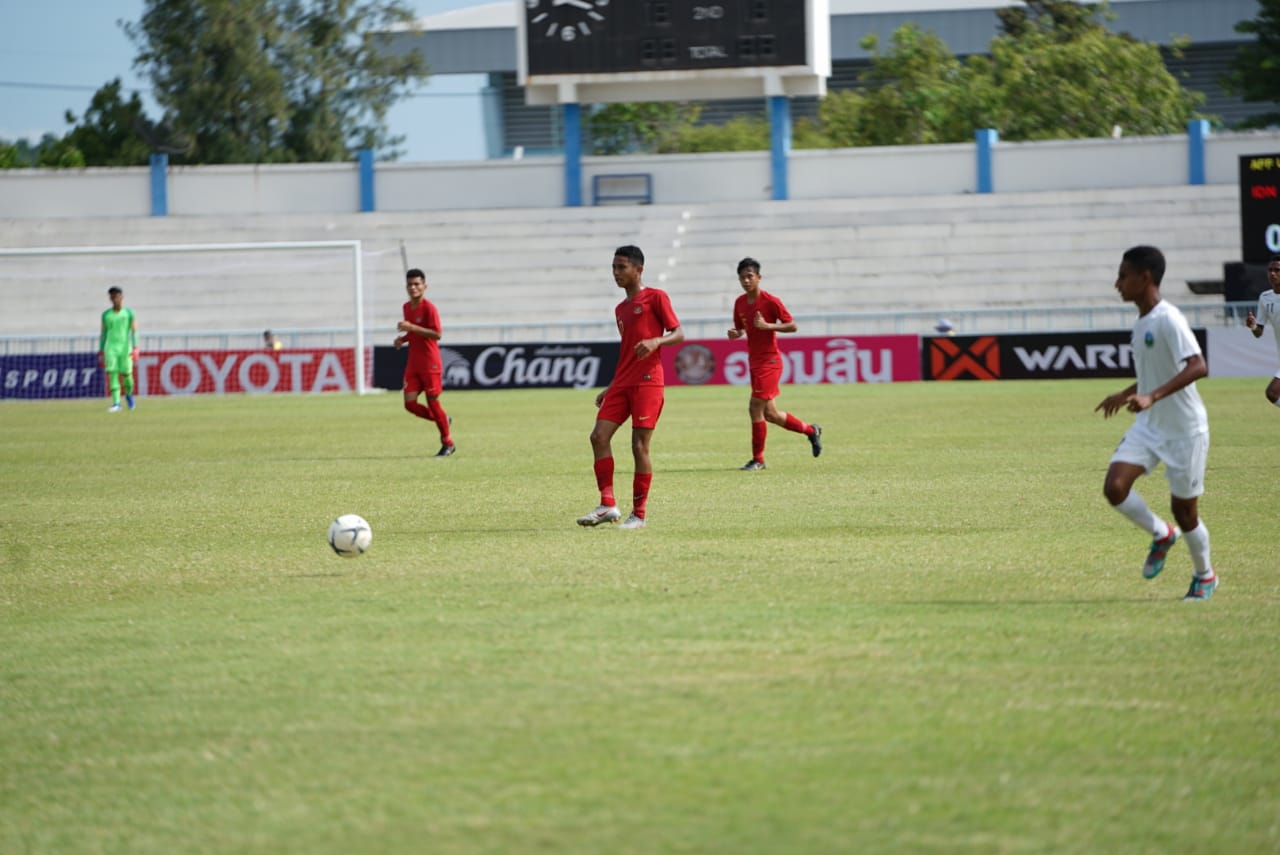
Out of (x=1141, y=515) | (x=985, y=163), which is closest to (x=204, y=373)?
(x=985, y=163)

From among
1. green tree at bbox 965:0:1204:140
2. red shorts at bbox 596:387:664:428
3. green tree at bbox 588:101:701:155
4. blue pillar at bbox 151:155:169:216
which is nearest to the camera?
red shorts at bbox 596:387:664:428

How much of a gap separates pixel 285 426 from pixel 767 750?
19.1 m

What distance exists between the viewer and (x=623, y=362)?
11234 millimetres

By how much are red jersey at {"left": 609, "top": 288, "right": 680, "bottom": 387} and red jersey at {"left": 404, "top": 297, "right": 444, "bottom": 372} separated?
7125mm

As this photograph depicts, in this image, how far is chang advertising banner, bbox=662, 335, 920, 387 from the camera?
113 feet

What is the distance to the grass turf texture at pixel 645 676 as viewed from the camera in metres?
4.57

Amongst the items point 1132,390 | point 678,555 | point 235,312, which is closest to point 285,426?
point 678,555

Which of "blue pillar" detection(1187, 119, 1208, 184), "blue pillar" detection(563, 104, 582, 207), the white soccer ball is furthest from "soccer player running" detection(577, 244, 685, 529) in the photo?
"blue pillar" detection(1187, 119, 1208, 184)

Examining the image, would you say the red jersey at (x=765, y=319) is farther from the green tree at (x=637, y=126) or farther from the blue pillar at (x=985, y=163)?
the green tree at (x=637, y=126)

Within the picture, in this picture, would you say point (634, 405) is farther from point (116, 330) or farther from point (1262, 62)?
point (1262, 62)

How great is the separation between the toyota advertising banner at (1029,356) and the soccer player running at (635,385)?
23.6m

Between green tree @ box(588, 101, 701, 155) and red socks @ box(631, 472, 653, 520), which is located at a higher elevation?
green tree @ box(588, 101, 701, 155)

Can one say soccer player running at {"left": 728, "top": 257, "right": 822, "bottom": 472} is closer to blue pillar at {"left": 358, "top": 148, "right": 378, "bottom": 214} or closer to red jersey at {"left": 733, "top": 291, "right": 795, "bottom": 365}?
red jersey at {"left": 733, "top": 291, "right": 795, "bottom": 365}

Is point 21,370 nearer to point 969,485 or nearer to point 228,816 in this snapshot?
point 969,485
